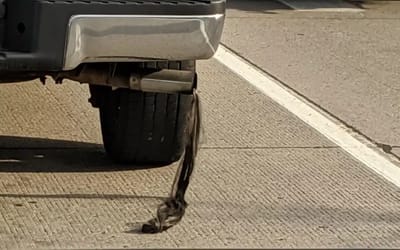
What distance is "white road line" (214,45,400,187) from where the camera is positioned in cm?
647

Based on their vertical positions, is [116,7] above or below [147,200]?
above

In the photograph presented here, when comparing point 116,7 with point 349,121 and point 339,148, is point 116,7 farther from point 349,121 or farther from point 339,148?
point 349,121

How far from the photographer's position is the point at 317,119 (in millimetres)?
7602

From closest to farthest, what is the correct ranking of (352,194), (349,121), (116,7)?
(116,7)
(352,194)
(349,121)

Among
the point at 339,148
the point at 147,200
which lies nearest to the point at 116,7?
the point at 147,200

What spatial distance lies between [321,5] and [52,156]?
25.0 feet

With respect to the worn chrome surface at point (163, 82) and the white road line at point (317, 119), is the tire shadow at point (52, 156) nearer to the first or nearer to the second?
the worn chrome surface at point (163, 82)

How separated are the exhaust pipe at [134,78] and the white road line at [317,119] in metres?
1.48

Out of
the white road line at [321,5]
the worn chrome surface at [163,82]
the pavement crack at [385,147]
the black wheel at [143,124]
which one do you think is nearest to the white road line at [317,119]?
the pavement crack at [385,147]

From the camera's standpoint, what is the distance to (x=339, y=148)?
682cm

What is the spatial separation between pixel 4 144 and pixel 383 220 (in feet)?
7.68

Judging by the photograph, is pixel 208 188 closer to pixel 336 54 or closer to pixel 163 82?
pixel 163 82

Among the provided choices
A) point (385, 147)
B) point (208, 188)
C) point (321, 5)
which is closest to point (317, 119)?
point (385, 147)

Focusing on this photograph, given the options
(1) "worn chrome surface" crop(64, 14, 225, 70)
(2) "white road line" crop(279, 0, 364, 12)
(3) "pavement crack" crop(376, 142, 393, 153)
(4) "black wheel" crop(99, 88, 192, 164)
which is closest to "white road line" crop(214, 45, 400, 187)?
(3) "pavement crack" crop(376, 142, 393, 153)
